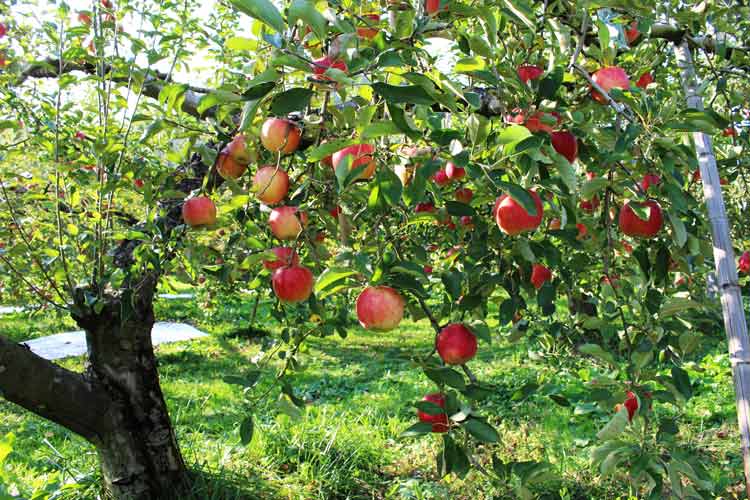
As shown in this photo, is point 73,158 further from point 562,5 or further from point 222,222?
point 562,5

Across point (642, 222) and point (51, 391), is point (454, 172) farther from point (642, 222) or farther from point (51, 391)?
point (51, 391)

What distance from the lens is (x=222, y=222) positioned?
1557mm

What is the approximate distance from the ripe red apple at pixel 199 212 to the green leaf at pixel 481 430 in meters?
0.79

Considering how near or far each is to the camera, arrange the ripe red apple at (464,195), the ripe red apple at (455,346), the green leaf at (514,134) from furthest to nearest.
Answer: the ripe red apple at (464,195) < the ripe red apple at (455,346) < the green leaf at (514,134)

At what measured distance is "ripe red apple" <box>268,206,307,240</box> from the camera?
122cm

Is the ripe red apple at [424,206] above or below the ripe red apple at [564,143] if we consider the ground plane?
below

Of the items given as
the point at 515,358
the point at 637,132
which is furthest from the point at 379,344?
the point at 637,132

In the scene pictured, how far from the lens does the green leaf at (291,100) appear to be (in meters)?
0.82

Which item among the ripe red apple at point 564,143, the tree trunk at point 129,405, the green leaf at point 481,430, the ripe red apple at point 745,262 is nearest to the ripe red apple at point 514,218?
the ripe red apple at point 564,143

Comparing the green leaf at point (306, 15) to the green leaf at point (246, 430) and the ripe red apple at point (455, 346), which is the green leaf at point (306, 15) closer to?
the ripe red apple at point (455, 346)

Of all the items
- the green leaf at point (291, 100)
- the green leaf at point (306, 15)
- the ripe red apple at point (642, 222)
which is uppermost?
the green leaf at point (306, 15)

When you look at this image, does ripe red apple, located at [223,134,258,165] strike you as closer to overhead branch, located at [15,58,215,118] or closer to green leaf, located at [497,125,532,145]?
overhead branch, located at [15,58,215,118]

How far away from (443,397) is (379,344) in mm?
5536

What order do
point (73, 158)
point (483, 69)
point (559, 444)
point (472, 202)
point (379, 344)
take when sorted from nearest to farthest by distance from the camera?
point (483, 69) → point (472, 202) → point (73, 158) → point (559, 444) → point (379, 344)
